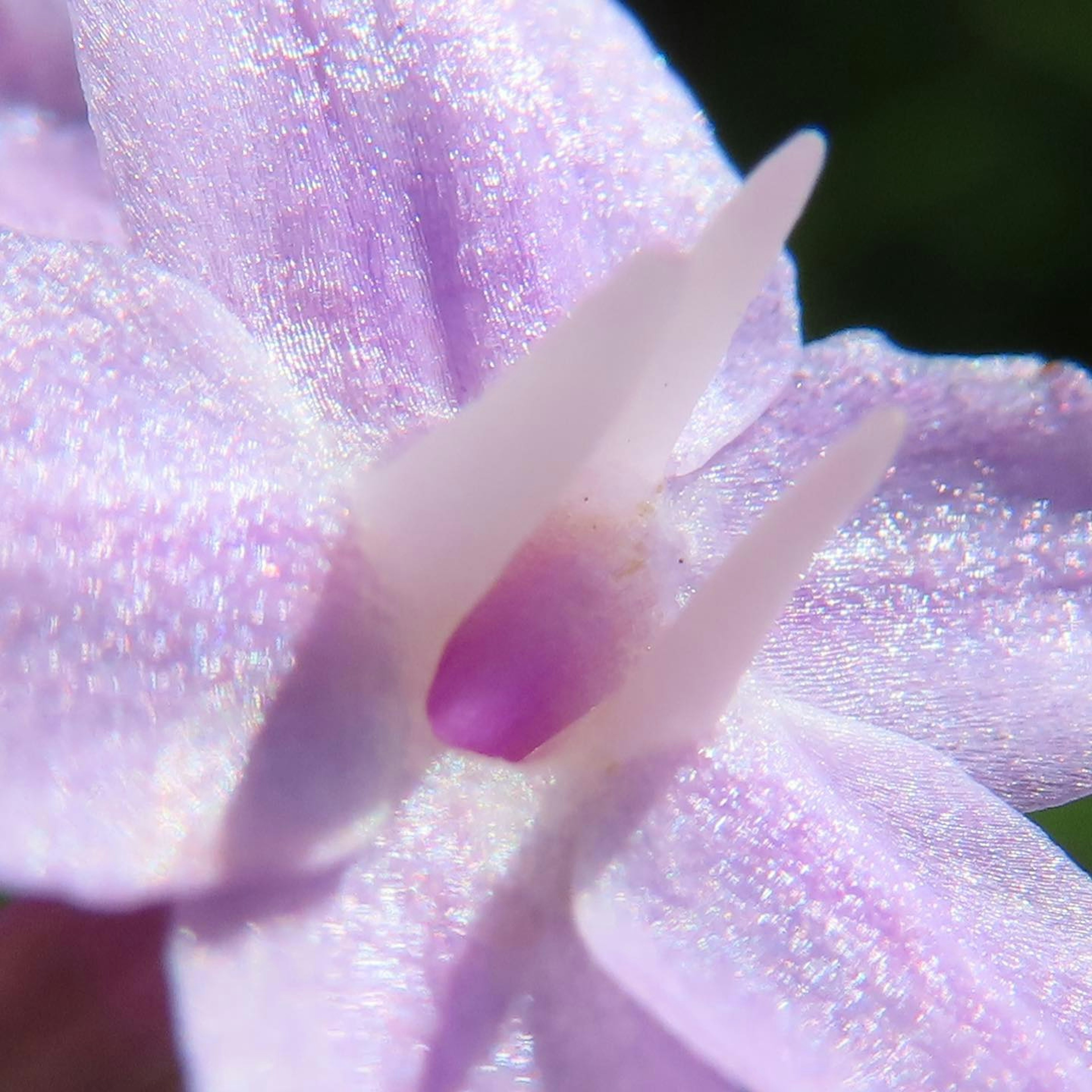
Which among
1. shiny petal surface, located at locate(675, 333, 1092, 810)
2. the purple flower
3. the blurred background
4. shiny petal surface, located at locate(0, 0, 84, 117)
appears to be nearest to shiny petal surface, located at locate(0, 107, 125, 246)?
shiny petal surface, located at locate(0, 0, 84, 117)

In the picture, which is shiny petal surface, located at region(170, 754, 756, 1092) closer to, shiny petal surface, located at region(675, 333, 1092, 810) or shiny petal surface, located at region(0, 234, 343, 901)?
shiny petal surface, located at region(0, 234, 343, 901)

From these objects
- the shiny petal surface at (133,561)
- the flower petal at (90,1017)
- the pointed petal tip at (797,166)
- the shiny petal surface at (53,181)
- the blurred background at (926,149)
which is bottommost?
the blurred background at (926,149)

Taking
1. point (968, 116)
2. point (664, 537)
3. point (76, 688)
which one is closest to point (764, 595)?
point (664, 537)

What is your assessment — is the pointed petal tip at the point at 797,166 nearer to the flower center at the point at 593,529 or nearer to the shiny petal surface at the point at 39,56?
the flower center at the point at 593,529

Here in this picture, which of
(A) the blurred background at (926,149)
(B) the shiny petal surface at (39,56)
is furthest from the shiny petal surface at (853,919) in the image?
(A) the blurred background at (926,149)

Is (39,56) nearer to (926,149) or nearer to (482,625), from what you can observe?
(482,625)

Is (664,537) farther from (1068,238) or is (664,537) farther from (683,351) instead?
(1068,238)
